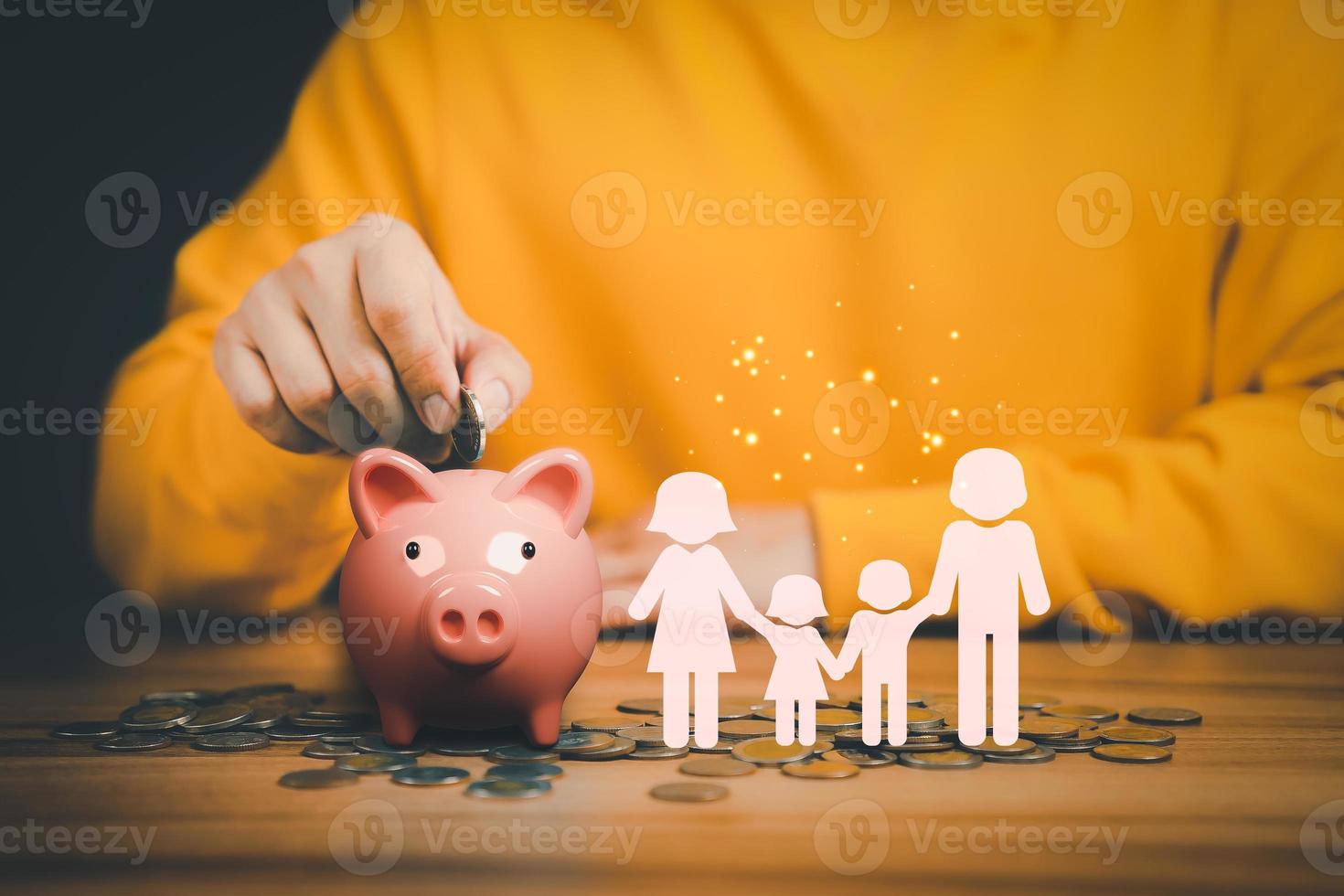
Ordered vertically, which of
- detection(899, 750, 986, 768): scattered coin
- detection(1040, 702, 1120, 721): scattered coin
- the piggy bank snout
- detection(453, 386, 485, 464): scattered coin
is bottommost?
detection(899, 750, 986, 768): scattered coin

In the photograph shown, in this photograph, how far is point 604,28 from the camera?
2.22 metres

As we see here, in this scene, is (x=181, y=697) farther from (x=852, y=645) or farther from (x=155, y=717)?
(x=852, y=645)

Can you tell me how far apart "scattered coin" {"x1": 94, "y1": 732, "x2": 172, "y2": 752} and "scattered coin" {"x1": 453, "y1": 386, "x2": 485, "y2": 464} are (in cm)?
43

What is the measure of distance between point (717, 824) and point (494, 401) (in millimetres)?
652

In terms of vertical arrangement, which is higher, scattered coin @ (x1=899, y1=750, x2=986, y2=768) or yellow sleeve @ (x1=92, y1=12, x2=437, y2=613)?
yellow sleeve @ (x1=92, y1=12, x2=437, y2=613)

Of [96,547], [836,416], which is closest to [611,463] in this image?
[836,416]

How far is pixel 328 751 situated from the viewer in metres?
1.12

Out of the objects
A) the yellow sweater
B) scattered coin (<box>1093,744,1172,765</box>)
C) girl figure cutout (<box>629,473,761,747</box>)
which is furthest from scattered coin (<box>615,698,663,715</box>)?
the yellow sweater

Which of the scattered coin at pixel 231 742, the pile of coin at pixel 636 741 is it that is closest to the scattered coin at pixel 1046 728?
the pile of coin at pixel 636 741

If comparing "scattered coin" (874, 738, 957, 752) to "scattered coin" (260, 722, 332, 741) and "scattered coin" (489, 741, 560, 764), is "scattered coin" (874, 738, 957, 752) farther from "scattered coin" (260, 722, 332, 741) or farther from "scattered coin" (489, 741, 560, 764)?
"scattered coin" (260, 722, 332, 741)

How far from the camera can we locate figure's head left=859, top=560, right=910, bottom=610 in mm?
1148

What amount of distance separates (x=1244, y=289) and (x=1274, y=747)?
1.24 m

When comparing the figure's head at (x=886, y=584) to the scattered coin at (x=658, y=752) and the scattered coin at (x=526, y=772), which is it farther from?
the scattered coin at (x=526, y=772)

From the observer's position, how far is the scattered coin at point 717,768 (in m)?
1.05
